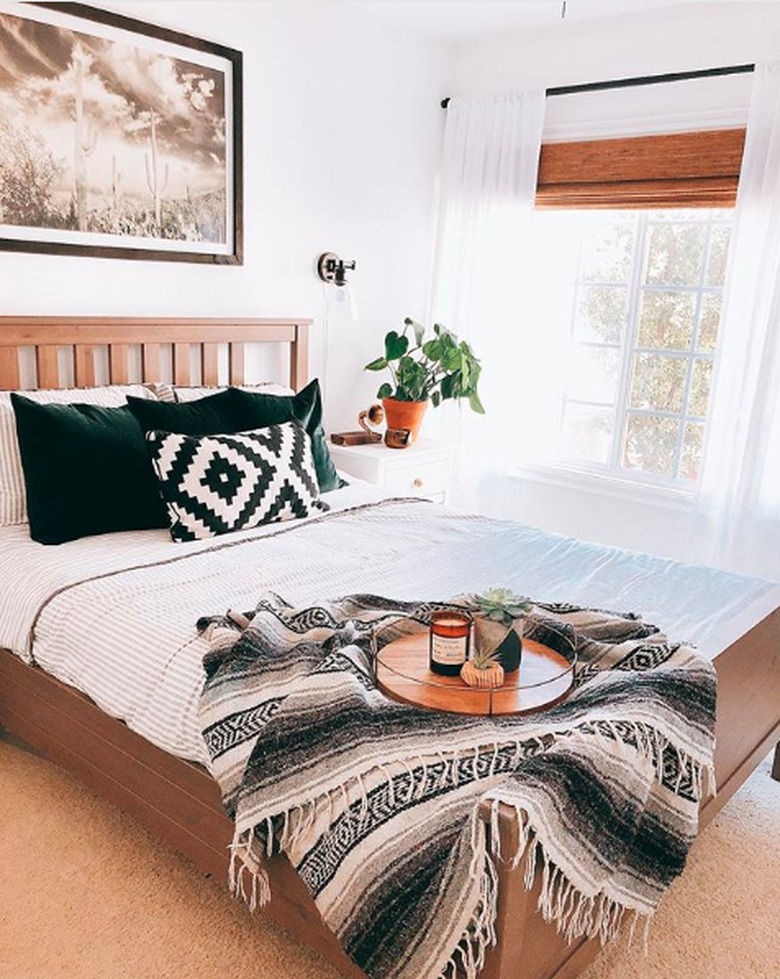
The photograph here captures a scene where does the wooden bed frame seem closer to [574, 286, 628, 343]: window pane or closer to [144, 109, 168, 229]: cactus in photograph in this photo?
[144, 109, 168, 229]: cactus in photograph

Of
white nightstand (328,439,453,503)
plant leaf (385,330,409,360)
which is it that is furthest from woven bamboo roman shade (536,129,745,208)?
white nightstand (328,439,453,503)

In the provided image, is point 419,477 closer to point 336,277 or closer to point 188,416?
point 336,277

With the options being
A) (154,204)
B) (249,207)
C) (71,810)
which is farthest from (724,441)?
(71,810)

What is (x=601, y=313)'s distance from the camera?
13.1ft

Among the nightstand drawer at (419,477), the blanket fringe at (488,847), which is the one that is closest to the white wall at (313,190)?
the nightstand drawer at (419,477)

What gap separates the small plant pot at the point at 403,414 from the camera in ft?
12.6

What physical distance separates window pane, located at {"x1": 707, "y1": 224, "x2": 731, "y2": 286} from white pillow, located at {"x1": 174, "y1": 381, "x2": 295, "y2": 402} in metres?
1.89

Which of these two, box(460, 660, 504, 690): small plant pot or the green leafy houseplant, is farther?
the green leafy houseplant

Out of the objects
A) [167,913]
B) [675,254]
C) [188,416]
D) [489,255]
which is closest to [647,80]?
[675,254]

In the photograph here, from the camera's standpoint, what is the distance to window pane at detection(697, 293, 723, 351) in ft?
11.9

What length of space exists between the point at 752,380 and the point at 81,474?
2.53 m

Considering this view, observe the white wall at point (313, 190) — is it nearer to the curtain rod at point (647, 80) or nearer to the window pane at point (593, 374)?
the curtain rod at point (647, 80)

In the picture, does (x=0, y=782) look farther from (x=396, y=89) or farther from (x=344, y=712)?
(x=396, y=89)

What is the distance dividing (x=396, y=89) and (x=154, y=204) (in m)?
1.48
